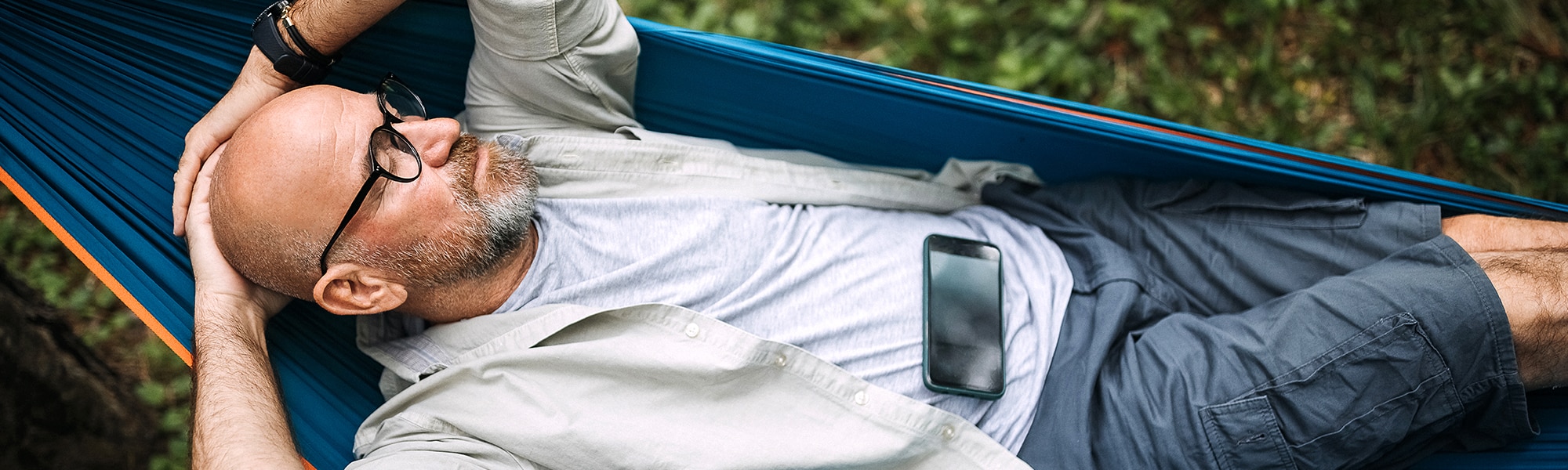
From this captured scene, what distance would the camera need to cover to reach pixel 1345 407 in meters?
1.43

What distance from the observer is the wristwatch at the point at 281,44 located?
1.50m

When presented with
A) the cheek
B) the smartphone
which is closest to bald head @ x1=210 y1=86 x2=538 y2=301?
the cheek

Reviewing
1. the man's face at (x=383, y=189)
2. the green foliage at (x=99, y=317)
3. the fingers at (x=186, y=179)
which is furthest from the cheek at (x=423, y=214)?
the green foliage at (x=99, y=317)

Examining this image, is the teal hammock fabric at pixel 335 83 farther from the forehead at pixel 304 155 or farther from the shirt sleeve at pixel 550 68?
the forehead at pixel 304 155

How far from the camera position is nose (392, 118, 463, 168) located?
1.44 m

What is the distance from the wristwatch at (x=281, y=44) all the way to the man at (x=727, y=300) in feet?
0.09

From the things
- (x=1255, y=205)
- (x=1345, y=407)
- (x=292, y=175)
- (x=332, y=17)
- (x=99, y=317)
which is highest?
(x=1255, y=205)

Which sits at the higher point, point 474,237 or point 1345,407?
point 1345,407

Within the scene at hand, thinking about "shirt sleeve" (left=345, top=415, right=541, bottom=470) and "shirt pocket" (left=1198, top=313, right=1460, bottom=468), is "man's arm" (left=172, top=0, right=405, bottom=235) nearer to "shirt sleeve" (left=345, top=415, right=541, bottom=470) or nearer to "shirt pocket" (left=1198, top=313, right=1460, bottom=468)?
"shirt sleeve" (left=345, top=415, right=541, bottom=470)

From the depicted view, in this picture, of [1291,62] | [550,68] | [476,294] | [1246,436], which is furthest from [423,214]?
[1291,62]

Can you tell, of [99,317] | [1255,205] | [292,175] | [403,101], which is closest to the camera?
[292,175]

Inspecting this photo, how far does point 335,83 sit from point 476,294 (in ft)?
1.55

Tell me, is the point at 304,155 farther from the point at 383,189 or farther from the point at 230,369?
the point at 230,369

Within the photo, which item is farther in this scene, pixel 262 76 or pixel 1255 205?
pixel 1255 205
